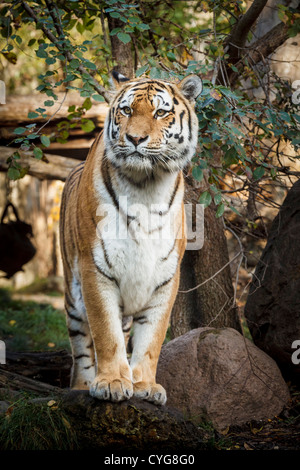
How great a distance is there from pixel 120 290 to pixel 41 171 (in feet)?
10.8

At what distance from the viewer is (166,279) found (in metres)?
3.56

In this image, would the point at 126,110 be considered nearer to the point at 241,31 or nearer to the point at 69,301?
the point at 69,301

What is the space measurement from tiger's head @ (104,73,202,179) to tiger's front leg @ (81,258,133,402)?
658 millimetres

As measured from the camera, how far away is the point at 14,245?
7.13 metres

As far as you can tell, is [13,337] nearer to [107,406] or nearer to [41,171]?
A: [41,171]

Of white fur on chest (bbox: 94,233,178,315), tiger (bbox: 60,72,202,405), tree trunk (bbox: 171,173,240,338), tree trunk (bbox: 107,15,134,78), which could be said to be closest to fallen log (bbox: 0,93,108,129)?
tree trunk (bbox: 107,15,134,78)

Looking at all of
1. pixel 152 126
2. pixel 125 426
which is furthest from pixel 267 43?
pixel 125 426

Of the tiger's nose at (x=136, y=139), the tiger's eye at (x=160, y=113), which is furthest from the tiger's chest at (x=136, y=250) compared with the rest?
the tiger's eye at (x=160, y=113)

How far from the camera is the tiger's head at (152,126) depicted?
324 cm

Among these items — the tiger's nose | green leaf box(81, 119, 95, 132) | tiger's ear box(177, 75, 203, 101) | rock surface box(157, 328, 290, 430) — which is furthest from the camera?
green leaf box(81, 119, 95, 132)

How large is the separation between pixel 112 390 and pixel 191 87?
1.90m

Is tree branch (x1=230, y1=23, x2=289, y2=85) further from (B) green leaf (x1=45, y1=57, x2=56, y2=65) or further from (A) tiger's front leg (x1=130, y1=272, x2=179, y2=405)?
(A) tiger's front leg (x1=130, y1=272, x2=179, y2=405)

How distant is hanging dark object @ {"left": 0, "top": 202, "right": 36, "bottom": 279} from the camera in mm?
7027
